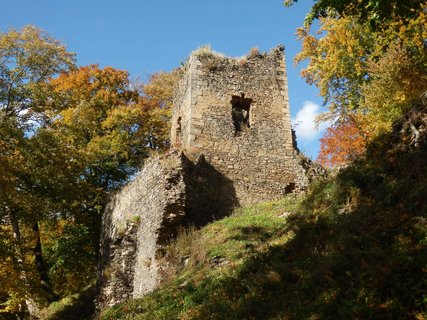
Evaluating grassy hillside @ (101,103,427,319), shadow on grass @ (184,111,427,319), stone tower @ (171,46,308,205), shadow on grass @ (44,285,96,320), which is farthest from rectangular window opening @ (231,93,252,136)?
shadow on grass @ (44,285,96,320)

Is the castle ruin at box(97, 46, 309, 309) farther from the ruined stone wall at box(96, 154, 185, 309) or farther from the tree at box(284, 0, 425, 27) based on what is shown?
the tree at box(284, 0, 425, 27)

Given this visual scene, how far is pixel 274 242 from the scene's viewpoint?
30.3 feet

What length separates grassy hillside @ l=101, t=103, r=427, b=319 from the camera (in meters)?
5.25

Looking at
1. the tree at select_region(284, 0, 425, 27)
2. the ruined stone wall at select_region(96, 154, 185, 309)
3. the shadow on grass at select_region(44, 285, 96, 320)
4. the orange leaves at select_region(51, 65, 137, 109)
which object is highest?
the orange leaves at select_region(51, 65, 137, 109)

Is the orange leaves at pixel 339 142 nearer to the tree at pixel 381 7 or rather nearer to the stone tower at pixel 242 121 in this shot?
the stone tower at pixel 242 121

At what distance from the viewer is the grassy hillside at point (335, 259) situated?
5.25 m

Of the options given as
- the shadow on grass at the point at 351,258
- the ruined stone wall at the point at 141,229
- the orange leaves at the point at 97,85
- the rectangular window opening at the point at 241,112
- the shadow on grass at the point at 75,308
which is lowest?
the shadow on grass at the point at 351,258

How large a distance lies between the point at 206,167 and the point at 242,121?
9.65ft

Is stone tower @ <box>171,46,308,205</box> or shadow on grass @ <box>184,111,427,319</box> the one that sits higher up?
stone tower @ <box>171,46,308,205</box>

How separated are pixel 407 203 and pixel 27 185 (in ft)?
42.1

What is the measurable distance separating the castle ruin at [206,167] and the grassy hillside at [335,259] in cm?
253

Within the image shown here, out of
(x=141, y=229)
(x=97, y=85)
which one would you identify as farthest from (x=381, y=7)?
(x=97, y=85)

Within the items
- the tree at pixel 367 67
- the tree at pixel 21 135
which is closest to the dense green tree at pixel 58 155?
the tree at pixel 21 135

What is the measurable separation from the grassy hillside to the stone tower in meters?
4.77
